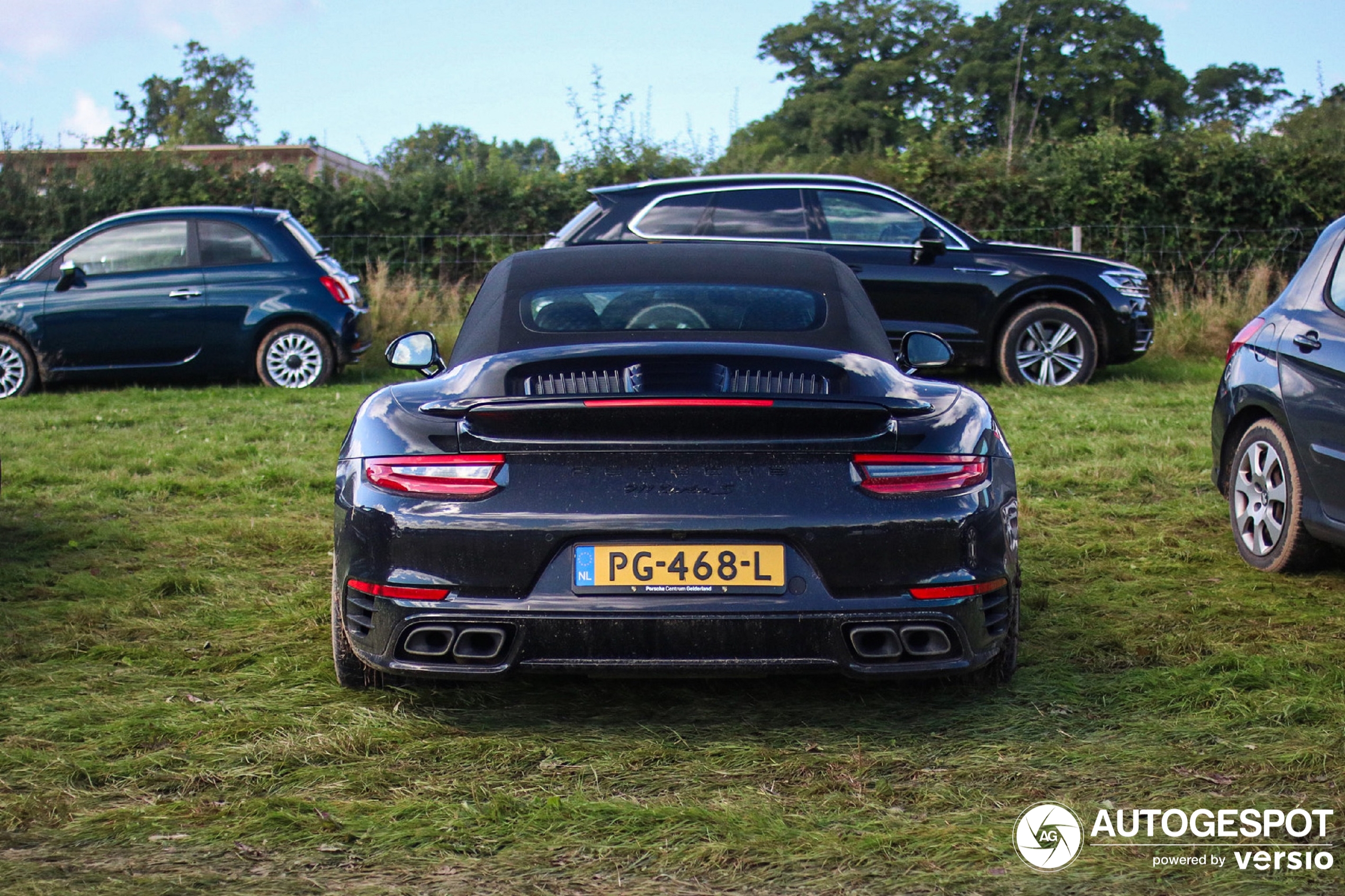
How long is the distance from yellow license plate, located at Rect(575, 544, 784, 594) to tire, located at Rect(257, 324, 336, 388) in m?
10.3

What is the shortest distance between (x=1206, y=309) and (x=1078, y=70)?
40.0 meters

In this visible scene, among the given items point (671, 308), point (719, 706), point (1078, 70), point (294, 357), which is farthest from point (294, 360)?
point (1078, 70)

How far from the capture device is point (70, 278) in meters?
12.9

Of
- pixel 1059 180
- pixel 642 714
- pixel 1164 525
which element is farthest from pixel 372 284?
pixel 642 714

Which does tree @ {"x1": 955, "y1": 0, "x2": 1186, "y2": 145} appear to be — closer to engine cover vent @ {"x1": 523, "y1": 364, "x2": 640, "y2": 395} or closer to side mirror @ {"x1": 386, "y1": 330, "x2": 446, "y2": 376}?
side mirror @ {"x1": 386, "y1": 330, "x2": 446, "y2": 376}

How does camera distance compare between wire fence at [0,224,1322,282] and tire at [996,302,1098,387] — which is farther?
wire fence at [0,224,1322,282]

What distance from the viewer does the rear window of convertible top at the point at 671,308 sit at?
170 inches

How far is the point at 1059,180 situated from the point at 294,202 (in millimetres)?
10235

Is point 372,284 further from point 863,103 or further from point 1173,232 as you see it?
point 863,103

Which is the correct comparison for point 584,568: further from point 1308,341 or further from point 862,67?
point 862,67

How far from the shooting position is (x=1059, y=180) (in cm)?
1758

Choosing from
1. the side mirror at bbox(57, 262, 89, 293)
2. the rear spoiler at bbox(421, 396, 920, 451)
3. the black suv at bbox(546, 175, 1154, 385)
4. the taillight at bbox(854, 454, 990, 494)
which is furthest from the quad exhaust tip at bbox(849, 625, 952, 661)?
the side mirror at bbox(57, 262, 89, 293)

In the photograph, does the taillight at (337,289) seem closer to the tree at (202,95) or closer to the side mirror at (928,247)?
the side mirror at (928,247)

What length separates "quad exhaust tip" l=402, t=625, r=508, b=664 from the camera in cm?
357
